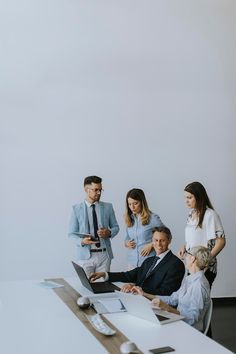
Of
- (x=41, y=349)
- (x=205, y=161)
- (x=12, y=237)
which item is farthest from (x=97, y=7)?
(x=41, y=349)

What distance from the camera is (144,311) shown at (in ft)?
8.46

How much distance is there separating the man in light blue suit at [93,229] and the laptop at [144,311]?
5.27ft

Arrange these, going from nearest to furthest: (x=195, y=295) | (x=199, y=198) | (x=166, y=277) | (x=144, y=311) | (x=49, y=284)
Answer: (x=144, y=311)
(x=195, y=295)
(x=166, y=277)
(x=49, y=284)
(x=199, y=198)

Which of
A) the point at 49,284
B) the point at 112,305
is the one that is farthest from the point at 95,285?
the point at 112,305

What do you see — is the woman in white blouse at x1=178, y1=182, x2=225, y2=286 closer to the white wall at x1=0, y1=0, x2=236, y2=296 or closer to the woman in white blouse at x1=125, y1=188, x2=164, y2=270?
the woman in white blouse at x1=125, y1=188, x2=164, y2=270

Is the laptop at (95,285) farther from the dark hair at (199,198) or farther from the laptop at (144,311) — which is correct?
the dark hair at (199,198)

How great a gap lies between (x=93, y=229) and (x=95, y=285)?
101 cm

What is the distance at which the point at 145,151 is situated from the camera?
5.80 m

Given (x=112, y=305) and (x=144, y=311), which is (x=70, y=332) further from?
(x=112, y=305)

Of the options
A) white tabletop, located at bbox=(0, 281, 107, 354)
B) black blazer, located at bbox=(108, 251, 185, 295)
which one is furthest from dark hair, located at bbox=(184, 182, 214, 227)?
white tabletop, located at bbox=(0, 281, 107, 354)

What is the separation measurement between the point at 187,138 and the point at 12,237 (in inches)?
91.1

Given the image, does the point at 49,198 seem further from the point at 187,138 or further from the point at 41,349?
the point at 41,349

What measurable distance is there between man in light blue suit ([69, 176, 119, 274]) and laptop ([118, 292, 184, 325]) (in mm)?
1607

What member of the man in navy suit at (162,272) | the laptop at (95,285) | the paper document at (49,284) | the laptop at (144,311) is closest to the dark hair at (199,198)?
the man in navy suit at (162,272)
